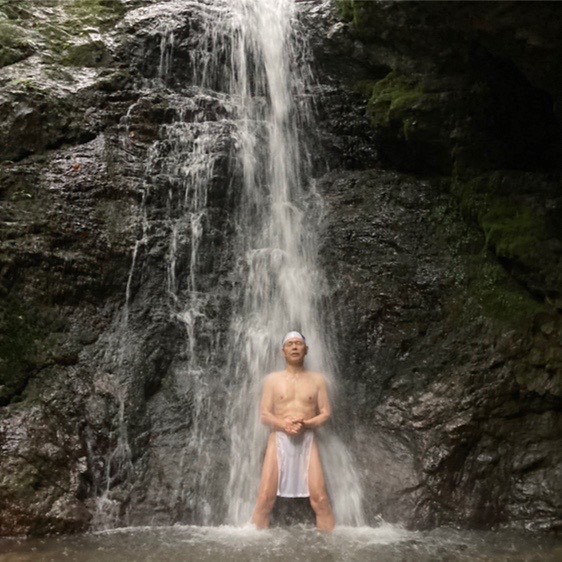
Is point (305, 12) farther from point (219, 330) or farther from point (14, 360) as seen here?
point (14, 360)

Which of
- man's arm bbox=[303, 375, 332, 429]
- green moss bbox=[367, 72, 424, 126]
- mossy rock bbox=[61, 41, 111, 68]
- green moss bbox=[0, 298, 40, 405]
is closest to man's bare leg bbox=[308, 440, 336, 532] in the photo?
man's arm bbox=[303, 375, 332, 429]

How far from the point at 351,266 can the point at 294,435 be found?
235cm

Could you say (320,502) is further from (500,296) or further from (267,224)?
(267,224)

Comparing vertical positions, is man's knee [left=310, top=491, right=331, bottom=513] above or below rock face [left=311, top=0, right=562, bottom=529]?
below

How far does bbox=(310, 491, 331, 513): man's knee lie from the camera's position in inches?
215

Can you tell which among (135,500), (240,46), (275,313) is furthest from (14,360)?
(240,46)

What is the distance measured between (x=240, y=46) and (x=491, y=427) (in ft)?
22.4

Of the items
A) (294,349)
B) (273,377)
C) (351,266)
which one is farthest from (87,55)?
(273,377)

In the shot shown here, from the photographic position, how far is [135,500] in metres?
5.68

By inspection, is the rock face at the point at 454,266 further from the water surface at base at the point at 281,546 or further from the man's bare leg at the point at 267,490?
the man's bare leg at the point at 267,490

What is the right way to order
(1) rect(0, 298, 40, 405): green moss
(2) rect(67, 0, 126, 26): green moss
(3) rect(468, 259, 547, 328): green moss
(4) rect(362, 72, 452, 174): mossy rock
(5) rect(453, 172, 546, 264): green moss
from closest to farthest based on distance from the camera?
(1) rect(0, 298, 40, 405): green moss, (3) rect(468, 259, 547, 328): green moss, (5) rect(453, 172, 546, 264): green moss, (4) rect(362, 72, 452, 174): mossy rock, (2) rect(67, 0, 126, 26): green moss

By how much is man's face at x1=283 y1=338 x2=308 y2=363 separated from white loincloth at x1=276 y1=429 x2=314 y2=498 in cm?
77

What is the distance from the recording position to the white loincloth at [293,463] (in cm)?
560

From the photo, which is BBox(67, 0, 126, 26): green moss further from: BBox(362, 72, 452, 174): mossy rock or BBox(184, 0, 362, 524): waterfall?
BBox(362, 72, 452, 174): mossy rock
